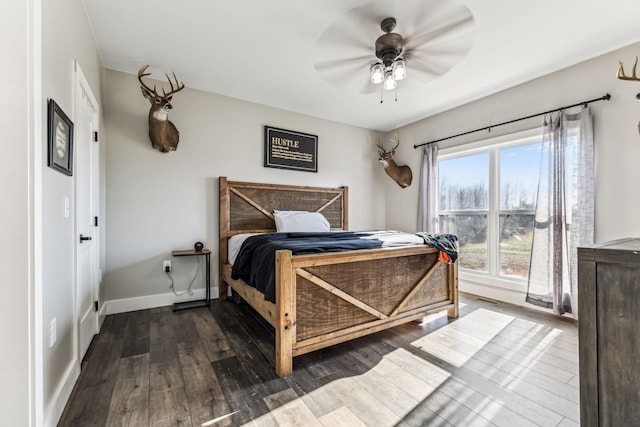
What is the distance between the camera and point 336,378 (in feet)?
6.05

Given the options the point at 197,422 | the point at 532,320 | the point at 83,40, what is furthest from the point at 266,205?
the point at 532,320

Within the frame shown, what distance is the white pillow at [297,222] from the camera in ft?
12.3

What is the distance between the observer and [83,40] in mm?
2141

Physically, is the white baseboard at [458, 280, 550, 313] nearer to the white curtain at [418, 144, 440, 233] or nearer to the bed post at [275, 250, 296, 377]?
the white curtain at [418, 144, 440, 233]

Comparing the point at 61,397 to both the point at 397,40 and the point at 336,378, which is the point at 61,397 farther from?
the point at 397,40

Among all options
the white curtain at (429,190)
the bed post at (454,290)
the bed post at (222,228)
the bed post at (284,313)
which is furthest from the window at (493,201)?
the bed post at (222,228)

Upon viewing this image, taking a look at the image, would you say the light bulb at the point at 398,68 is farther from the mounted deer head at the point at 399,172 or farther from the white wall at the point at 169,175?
the mounted deer head at the point at 399,172

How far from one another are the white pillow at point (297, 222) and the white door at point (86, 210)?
199 cm

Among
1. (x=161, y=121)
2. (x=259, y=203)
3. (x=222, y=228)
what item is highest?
(x=161, y=121)

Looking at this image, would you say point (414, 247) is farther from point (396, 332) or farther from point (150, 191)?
point (150, 191)

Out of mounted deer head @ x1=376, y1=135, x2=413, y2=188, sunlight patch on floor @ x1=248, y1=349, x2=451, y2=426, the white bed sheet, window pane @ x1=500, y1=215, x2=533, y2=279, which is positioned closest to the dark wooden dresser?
sunlight patch on floor @ x1=248, y1=349, x2=451, y2=426

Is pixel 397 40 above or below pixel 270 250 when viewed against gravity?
above

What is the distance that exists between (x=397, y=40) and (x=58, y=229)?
276 cm

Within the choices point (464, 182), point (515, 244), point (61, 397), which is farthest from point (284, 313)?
point (464, 182)
